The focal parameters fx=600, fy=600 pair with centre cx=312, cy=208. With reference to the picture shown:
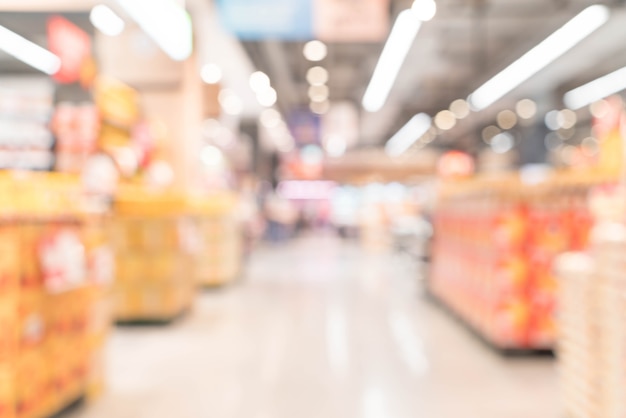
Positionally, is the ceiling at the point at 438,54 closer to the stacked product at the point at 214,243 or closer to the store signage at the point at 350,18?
the store signage at the point at 350,18

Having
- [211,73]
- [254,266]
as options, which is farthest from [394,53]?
[254,266]

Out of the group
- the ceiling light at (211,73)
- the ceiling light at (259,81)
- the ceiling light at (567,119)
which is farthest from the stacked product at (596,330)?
the ceiling light at (567,119)

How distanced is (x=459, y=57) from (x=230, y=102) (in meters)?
5.86

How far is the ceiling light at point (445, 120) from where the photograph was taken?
19656 millimetres

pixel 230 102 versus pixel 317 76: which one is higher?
pixel 317 76

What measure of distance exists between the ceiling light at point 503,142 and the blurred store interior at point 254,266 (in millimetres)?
11143

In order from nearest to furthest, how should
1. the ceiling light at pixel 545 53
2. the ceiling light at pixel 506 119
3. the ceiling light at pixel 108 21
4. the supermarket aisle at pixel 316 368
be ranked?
the supermarket aisle at pixel 316 368
the ceiling light at pixel 108 21
the ceiling light at pixel 545 53
the ceiling light at pixel 506 119

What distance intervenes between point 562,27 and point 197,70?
5247 millimetres

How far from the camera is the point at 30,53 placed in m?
4.46

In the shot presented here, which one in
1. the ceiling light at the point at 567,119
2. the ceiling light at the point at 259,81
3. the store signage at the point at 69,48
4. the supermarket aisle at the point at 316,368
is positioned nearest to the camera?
the supermarket aisle at the point at 316,368

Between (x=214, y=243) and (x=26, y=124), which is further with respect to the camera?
(x=214, y=243)

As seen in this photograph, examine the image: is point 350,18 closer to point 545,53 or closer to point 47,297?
point 47,297

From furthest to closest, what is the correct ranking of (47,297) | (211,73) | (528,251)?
(211,73) < (528,251) < (47,297)

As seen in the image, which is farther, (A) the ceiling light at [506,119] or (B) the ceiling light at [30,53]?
(A) the ceiling light at [506,119]
